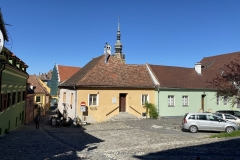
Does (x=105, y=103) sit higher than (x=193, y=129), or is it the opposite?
(x=105, y=103)

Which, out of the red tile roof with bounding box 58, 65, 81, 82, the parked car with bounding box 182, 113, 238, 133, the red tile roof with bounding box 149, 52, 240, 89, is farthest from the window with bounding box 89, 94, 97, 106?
the red tile roof with bounding box 58, 65, 81, 82

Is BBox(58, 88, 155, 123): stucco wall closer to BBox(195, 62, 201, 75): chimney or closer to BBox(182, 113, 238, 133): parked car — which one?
BBox(182, 113, 238, 133): parked car

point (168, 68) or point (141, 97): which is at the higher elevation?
point (168, 68)

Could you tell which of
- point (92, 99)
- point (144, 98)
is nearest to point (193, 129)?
point (144, 98)

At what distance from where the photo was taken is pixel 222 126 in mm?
18391

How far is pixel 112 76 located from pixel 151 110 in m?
6.05

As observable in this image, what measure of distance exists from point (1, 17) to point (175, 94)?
966 inches

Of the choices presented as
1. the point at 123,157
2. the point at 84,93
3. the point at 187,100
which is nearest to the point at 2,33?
the point at 123,157

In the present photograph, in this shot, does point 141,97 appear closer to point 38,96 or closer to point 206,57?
point 38,96

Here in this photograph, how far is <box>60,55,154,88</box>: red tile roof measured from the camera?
971 inches

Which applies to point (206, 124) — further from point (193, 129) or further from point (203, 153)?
point (203, 153)

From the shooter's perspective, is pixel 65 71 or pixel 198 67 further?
pixel 65 71

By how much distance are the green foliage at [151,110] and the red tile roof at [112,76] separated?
2239mm

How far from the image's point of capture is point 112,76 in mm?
26344
